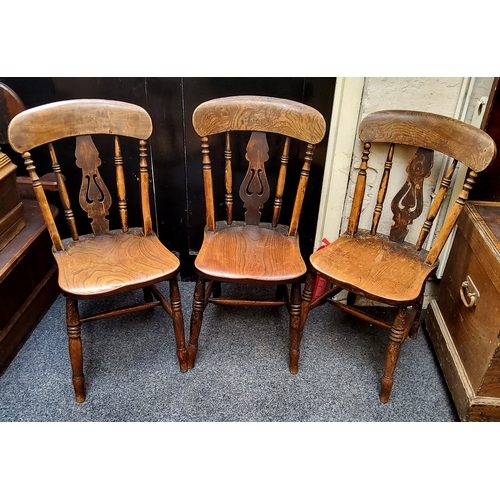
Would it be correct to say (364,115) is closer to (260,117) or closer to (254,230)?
(260,117)

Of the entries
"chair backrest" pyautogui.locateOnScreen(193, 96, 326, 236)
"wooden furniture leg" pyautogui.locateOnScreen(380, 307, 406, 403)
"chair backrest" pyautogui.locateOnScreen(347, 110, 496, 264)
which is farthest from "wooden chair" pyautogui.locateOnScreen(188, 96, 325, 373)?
"wooden furniture leg" pyautogui.locateOnScreen(380, 307, 406, 403)

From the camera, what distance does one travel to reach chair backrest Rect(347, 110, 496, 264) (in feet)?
5.04

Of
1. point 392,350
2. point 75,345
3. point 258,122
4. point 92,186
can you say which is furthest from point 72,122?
point 392,350

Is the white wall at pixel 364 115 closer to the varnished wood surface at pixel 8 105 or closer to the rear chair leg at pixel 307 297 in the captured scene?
the rear chair leg at pixel 307 297

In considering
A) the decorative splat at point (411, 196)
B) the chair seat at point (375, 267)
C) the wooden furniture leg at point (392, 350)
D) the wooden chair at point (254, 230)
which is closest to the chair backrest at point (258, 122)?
the wooden chair at point (254, 230)

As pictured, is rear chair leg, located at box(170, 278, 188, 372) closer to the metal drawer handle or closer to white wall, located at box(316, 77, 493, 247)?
white wall, located at box(316, 77, 493, 247)

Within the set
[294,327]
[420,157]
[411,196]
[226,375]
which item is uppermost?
[420,157]

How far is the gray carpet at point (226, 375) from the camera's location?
168cm

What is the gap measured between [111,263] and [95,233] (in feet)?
0.78

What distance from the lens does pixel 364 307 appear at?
221cm

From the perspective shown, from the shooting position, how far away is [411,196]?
1.78 m

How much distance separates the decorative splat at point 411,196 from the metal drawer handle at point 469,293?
0.29 m

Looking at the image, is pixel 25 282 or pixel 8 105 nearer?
pixel 8 105

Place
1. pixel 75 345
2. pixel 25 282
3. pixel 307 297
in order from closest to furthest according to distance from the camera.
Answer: pixel 75 345 < pixel 307 297 < pixel 25 282
